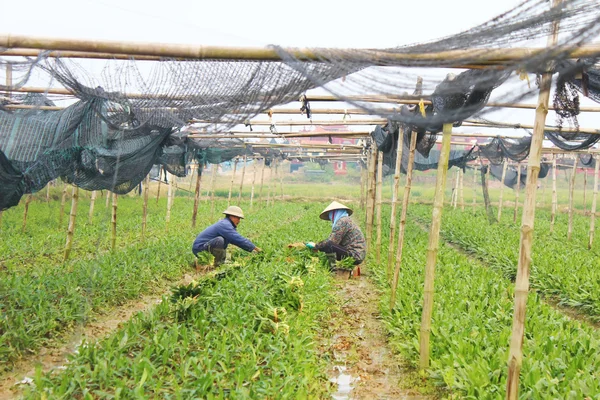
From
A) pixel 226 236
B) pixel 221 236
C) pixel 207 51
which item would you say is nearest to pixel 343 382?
pixel 207 51

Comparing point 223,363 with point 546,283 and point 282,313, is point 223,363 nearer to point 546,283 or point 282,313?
point 282,313

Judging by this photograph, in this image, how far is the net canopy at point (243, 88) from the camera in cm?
343

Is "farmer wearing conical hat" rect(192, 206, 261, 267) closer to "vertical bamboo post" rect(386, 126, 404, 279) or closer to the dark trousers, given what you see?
the dark trousers

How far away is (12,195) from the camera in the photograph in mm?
6516

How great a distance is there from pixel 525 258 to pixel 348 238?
6.12 meters

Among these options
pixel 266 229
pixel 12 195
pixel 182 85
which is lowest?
pixel 266 229

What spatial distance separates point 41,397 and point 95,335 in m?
2.41

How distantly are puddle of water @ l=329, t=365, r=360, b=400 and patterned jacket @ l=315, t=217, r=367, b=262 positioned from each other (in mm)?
4336

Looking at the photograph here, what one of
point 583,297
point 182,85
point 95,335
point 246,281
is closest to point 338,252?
point 246,281

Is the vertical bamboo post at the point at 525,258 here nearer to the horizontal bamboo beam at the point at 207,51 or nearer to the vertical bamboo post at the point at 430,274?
the horizontal bamboo beam at the point at 207,51

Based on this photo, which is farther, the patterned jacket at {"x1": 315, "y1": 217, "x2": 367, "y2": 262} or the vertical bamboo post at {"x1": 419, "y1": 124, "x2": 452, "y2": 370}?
the patterned jacket at {"x1": 315, "y1": 217, "x2": 367, "y2": 262}

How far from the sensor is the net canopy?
3.43 metres

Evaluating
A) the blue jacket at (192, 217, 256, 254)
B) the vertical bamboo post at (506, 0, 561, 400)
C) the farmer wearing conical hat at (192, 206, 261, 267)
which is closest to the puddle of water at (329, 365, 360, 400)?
the vertical bamboo post at (506, 0, 561, 400)

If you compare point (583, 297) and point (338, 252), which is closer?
point (583, 297)
